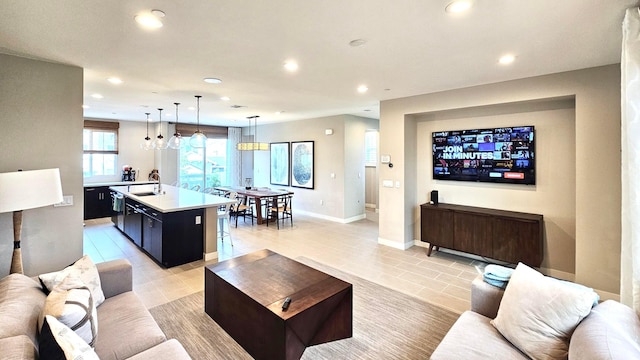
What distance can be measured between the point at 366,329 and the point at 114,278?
2.26 m

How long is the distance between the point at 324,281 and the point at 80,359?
173cm

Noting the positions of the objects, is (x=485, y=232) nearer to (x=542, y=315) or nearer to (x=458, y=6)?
(x=542, y=315)

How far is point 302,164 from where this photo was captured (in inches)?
318

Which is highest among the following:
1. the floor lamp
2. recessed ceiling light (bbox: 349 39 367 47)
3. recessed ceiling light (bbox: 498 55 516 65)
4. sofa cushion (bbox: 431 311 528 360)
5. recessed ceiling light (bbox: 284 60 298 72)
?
recessed ceiling light (bbox: 284 60 298 72)

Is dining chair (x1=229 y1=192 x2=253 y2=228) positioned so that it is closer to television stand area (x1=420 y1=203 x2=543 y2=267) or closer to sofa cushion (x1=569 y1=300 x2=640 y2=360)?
television stand area (x1=420 y1=203 x2=543 y2=267)

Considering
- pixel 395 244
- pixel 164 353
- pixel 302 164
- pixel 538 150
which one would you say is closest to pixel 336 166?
pixel 302 164

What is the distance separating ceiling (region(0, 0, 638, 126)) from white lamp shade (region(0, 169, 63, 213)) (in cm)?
119

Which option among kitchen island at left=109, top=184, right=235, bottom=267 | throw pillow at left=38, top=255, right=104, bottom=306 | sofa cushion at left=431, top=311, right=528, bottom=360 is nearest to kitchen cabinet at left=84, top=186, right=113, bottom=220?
kitchen island at left=109, top=184, right=235, bottom=267

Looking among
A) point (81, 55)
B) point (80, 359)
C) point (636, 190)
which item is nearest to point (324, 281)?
point (80, 359)

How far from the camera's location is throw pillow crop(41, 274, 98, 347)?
1520 millimetres

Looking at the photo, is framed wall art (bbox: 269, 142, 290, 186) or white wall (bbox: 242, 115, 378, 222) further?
framed wall art (bbox: 269, 142, 290, 186)

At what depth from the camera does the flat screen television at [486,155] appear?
4.04m

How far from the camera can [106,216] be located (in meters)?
7.45

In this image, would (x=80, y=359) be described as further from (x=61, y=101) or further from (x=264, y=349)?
(x=61, y=101)
